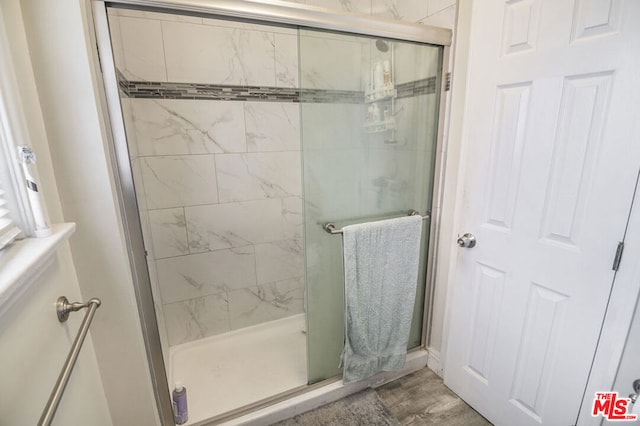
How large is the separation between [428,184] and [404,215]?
23cm

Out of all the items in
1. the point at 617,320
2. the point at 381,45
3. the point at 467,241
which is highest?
the point at 381,45

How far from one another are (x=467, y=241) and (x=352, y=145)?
73cm

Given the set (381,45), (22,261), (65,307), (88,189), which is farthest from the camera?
(381,45)

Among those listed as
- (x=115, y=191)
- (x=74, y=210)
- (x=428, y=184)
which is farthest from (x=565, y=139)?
(x=74, y=210)

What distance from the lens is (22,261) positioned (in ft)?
2.05

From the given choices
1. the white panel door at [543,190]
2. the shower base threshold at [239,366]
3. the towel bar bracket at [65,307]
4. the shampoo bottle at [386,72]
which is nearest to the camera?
the towel bar bracket at [65,307]

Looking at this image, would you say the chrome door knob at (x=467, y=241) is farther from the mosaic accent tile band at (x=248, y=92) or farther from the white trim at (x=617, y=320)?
the mosaic accent tile band at (x=248, y=92)

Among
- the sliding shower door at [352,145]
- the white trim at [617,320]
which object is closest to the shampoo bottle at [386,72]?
the sliding shower door at [352,145]

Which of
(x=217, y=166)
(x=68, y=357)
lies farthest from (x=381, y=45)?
(x=68, y=357)

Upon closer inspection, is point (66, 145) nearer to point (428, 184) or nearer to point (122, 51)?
point (122, 51)

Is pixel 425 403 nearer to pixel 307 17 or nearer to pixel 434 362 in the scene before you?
pixel 434 362

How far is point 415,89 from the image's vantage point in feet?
4.95

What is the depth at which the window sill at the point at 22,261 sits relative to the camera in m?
0.54

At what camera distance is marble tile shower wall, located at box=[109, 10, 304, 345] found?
169 centimetres
